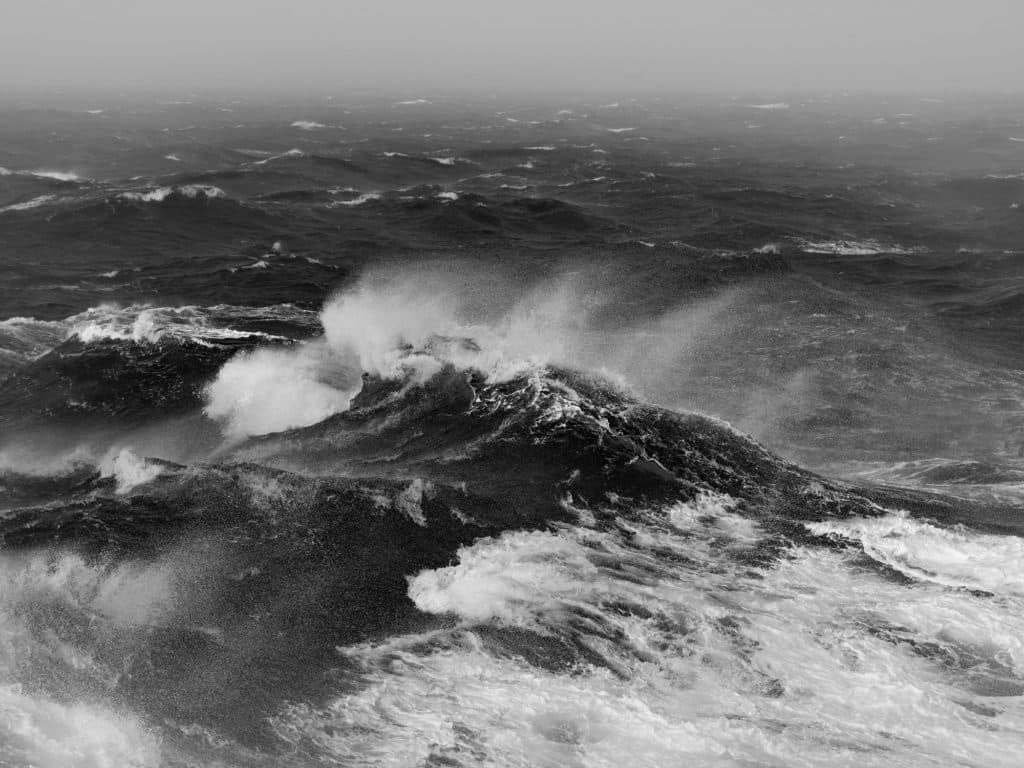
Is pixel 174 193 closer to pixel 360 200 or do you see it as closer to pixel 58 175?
pixel 360 200

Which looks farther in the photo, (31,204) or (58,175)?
(58,175)

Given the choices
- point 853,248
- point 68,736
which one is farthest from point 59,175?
point 68,736

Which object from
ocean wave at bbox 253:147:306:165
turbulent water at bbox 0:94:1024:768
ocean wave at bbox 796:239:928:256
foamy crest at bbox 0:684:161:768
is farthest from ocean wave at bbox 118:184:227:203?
foamy crest at bbox 0:684:161:768

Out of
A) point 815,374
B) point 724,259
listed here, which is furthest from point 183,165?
point 815,374

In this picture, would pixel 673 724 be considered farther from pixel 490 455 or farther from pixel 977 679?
pixel 490 455

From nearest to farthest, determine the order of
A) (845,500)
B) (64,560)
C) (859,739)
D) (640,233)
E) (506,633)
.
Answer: (859,739) → (506,633) → (64,560) → (845,500) → (640,233)

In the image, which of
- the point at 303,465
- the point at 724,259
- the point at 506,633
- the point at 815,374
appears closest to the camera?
the point at 506,633

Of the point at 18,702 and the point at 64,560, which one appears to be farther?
the point at 64,560
